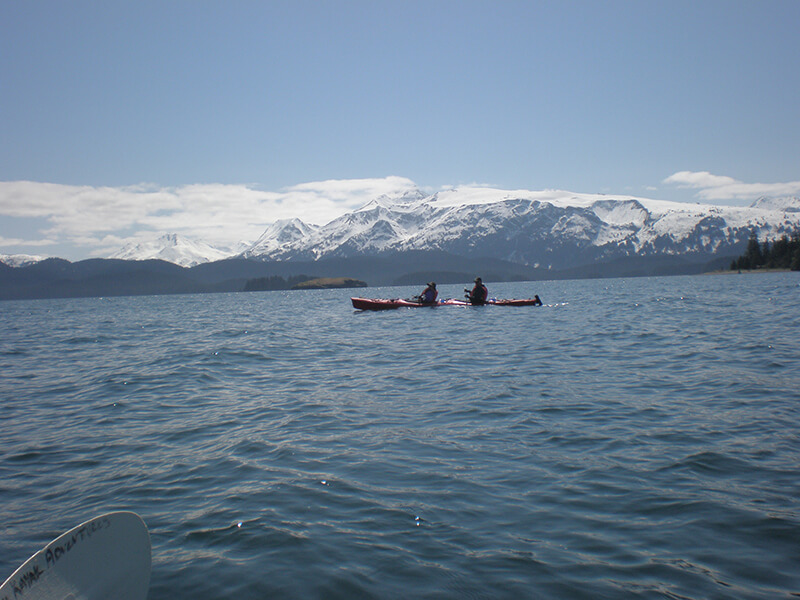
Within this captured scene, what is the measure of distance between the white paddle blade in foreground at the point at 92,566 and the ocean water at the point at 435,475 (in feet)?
1.93

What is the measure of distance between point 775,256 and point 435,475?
16106cm

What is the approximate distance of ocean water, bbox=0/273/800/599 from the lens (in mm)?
5055

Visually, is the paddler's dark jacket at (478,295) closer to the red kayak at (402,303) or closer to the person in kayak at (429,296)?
the red kayak at (402,303)

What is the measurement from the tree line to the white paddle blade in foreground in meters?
152

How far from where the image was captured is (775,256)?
137 m

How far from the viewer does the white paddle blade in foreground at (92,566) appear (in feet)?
11.9

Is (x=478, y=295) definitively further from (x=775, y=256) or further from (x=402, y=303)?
(x=775, y=256)

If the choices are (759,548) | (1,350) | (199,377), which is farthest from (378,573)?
(1,350)

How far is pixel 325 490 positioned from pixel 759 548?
491 cm

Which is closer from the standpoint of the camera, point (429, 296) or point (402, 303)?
point (402, 303)

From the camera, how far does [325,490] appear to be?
7.17 meters

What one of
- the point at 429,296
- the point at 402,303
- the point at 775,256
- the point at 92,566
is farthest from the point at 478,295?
the point at 775,256

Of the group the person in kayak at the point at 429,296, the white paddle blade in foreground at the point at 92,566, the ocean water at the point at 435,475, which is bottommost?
the ocean water at the point at 435,475

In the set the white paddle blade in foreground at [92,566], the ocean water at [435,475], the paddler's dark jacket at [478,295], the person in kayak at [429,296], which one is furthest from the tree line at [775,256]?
the white paddle blade in foreground at [92,566]
